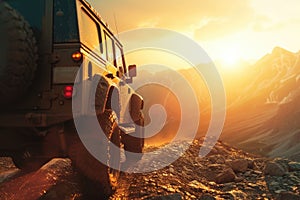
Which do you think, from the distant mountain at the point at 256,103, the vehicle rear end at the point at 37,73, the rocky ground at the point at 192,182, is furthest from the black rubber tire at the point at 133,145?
the distant mountain at the point at 256,103

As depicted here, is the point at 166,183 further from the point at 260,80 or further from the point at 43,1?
the point at 260,80

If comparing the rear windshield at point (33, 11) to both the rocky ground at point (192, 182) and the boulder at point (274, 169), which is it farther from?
the boulder at point (274, 169)

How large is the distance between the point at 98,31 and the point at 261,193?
3533mm

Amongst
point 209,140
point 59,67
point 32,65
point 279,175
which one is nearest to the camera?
point 32,65

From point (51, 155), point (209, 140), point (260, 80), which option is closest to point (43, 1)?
point (51, 155)

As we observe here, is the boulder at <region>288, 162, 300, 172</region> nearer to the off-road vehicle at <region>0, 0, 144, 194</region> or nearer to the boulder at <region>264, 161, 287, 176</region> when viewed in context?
the boulder at <region>264, 161, 287, 176</region>

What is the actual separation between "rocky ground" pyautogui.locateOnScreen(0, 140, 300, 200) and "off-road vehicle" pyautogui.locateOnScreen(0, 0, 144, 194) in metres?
0.87

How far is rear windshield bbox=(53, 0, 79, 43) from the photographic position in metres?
3.73

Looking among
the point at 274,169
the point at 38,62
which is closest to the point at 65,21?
the point at 38,62

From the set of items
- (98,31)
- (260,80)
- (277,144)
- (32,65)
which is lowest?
(277,144)

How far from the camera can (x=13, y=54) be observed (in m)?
3.13

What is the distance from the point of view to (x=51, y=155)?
390cm

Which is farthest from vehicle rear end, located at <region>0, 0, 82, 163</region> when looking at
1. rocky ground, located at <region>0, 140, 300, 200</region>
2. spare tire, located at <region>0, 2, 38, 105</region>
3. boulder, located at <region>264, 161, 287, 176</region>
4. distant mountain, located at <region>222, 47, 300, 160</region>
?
distant mountain, located at <region>222, 47, 300, 160</region>

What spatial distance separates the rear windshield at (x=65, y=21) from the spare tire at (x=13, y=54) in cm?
44
